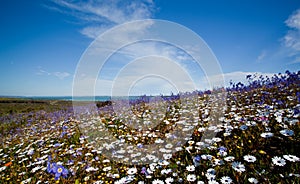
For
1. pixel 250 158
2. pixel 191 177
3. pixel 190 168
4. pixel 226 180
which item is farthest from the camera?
pixel 190 168

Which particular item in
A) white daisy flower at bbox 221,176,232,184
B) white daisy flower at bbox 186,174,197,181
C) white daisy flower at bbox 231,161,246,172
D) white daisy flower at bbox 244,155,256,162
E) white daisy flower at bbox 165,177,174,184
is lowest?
white daisy flower at bbox 165,177,174,184

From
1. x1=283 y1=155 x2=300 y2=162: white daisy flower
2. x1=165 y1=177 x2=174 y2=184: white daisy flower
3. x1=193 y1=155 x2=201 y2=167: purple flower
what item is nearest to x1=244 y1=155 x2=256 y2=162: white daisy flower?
x1=283 y1=155 x2=300 y2=162: white daisy flower

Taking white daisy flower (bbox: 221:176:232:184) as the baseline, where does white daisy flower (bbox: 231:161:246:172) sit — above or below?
above

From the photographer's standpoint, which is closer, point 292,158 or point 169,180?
point 292,158

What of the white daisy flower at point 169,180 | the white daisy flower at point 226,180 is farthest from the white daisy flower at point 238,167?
the white daisy flower at point 169,180

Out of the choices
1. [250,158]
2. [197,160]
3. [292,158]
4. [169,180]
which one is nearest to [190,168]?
[197,160]

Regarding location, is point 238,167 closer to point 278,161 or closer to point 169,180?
point 278,161

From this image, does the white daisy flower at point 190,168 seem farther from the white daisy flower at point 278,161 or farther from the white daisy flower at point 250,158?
the white daisy flower at point 278,161

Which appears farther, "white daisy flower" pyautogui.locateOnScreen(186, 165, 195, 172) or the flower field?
"white daisy flower" pyautogui.locateOnScreen(186, 165, 195, 172)

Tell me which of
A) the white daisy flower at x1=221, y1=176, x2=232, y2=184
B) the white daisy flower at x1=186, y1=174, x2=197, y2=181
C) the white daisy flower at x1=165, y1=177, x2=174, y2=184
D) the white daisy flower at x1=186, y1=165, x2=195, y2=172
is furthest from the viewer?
the white daisy flower at x1=186, y1=165, x2=195, y2=172

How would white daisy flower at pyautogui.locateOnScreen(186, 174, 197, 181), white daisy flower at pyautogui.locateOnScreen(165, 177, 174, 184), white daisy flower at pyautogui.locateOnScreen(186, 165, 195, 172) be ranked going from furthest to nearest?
white daisy flower at pyautogui.locateOnScreen(186, 165, 195, 172), white daisy flower at pyautogui.locateOnScreen(165, 177, 174, 184), white daisy flower at pyautogui.locateOnScreen(186, 174, 197, 181)

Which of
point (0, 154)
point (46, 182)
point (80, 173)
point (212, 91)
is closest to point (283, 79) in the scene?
point (212, 91)

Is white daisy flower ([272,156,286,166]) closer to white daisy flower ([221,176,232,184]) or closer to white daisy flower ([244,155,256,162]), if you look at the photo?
white daisy flower ([244,155,256,162])

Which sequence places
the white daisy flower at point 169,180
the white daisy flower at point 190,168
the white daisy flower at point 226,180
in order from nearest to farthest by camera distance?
the white daisy flower at point 226,180, the white daisy flower at point 169,180, the white daisy flower at point 190,168
